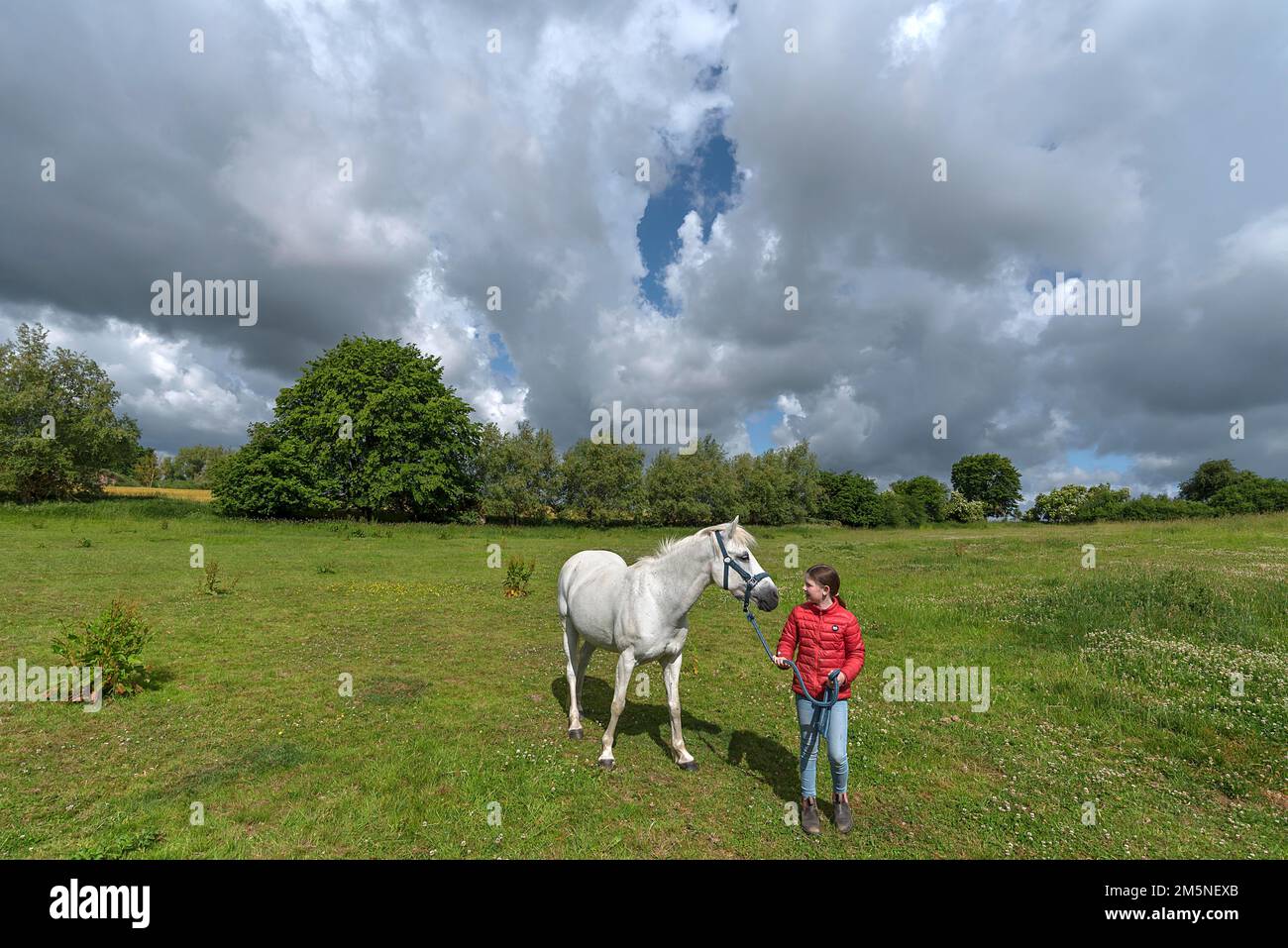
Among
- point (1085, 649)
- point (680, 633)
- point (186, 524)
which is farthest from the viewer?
point (186, 524)

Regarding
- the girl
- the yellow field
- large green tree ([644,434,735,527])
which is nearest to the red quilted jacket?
the girl

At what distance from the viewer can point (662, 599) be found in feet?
21.3

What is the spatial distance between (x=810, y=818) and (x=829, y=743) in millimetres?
912

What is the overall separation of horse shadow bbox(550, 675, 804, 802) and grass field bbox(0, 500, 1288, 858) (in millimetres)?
56

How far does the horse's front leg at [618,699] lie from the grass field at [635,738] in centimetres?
23

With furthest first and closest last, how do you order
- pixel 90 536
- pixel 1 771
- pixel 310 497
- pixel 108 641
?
pixel 310 497 < pixel 90 536 < pixel 108 641 < pixel 1 771

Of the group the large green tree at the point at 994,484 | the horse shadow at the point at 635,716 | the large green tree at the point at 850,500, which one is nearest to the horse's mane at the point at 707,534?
the horse shadow at the point at 635,716

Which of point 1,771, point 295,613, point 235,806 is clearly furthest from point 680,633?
point 295,613

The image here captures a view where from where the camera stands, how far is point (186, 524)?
122ft

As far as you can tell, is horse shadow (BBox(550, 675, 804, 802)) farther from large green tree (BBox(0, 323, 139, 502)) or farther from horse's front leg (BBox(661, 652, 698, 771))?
large green tree (BBox(0, 323, 139, 502))

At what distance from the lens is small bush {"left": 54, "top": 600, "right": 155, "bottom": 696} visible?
27.6 feet
